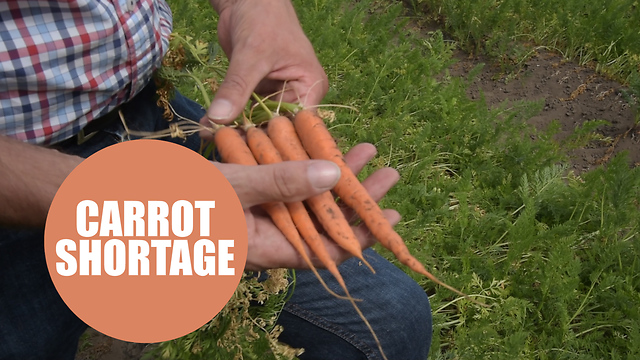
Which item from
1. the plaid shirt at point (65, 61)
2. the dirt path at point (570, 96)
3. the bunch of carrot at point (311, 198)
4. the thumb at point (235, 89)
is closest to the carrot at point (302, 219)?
the bunch of carrot at point (311, 198)

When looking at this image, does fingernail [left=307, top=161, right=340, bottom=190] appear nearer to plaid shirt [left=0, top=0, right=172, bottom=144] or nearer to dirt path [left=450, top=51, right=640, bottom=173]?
plaid shirt [left=0, top=0, right=172, bottom=144]

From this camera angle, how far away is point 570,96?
4332 millimetres

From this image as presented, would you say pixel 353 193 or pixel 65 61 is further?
pixel 353 193

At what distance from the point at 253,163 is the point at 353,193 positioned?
1.21 ft

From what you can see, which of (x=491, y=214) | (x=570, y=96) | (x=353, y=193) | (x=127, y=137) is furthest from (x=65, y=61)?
(x=570, y=96)

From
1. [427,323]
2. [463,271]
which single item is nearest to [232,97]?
[427,323]

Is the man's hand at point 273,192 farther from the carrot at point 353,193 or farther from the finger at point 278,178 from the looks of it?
the carrot at point 353,193

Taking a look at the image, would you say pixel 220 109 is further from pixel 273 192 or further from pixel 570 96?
pixel 570 96

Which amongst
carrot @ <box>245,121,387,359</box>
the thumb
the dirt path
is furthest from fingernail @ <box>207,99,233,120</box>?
the dirt path

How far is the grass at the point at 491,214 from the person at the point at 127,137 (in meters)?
0.28

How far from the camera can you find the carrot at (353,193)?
1751mm

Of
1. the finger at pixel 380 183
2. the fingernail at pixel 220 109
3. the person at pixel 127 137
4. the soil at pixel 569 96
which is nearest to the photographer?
the person at pixel 127 137

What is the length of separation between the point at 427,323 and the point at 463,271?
0.83m

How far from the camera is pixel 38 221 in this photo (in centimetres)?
139
